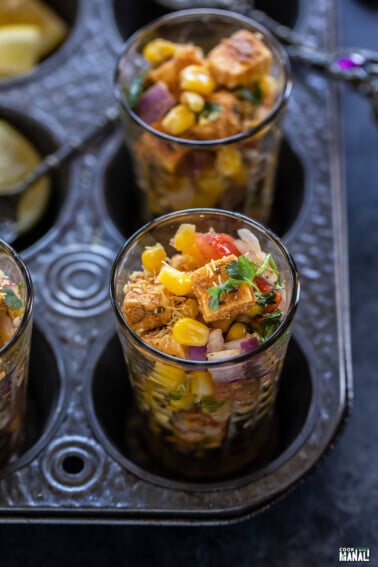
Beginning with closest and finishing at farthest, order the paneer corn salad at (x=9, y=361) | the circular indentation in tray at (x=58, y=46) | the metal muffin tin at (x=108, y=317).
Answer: the paneer corn salad at (x=9, y=361) → the metal muffin tin at (x=108, y=317) → the circular indentation in tray at (x=58, y=46)

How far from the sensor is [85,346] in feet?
6.12

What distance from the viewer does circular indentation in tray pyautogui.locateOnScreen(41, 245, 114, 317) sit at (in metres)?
1.93

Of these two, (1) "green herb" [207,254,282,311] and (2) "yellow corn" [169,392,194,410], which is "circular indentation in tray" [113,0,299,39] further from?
(2) "yellow corn" [169,392,194,410]

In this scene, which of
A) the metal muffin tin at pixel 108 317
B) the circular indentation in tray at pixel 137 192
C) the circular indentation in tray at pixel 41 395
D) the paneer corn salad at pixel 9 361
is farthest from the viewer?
the circular indentation in tray at pixel 137 192

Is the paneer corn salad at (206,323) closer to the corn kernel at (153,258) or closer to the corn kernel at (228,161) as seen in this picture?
the corn kernel at (153,258)

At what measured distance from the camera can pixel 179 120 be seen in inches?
73.0

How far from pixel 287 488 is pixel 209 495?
155 mm

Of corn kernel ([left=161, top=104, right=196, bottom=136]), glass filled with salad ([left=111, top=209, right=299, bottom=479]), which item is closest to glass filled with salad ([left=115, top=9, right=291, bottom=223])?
corn kernel ([left=161, top=104, right=196, bottom=136])

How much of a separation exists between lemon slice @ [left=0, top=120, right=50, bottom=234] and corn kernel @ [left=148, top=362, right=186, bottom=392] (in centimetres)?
77

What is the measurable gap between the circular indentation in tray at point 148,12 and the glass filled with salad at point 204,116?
510mm

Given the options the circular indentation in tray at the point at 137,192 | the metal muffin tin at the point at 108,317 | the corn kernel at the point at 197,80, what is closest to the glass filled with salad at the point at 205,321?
the metal muffin tin at the point at 108,317

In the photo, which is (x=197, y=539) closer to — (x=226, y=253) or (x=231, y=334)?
(x=231, y=334)

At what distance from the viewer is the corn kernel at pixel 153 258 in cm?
164

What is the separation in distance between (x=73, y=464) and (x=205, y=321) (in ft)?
1.45
